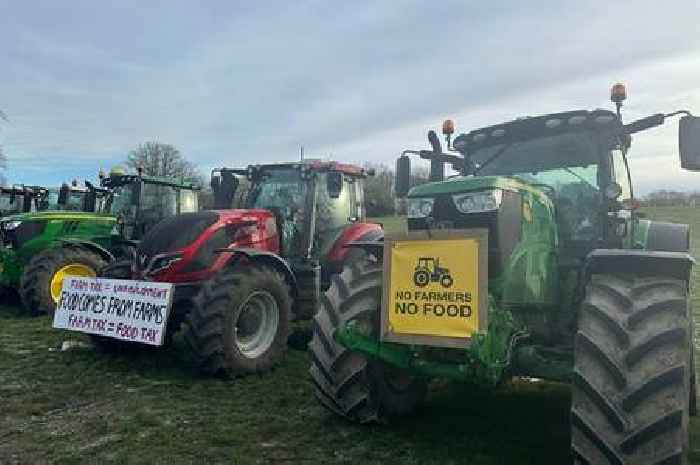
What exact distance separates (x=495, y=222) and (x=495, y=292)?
0.46 meters

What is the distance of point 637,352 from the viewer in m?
3.36

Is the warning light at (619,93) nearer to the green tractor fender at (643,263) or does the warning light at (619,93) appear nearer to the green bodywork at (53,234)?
the green tractor fender at (643,263)

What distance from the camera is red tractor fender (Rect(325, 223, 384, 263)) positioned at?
8.21m

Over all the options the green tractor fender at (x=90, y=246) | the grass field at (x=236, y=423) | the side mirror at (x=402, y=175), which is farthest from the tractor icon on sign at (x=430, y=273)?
the green tractor fender at (x=90, y=246)

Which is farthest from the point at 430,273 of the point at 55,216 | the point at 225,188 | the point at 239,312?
the point at 55,216

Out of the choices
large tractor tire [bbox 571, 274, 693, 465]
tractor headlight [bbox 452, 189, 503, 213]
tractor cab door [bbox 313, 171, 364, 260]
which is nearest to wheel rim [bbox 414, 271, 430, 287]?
tractor headlight [bbox 452, 189, 503, 213]

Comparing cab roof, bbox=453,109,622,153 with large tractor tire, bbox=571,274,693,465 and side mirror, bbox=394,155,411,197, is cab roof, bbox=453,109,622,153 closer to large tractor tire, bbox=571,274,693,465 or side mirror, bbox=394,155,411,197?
side mirror, bbox=394,155,411,197

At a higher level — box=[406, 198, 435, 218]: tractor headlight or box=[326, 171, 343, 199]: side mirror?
box=[326, 171, 343, 199]: side mirror

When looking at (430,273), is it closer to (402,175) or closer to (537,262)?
(537,262)

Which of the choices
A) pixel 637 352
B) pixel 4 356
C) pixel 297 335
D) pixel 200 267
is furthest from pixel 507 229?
pixel 4 356

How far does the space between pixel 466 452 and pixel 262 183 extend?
16.7 ft

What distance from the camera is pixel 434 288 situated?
4125 mm

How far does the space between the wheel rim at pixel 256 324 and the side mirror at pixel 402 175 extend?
188cm

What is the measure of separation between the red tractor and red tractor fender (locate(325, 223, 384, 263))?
13 millimetres
